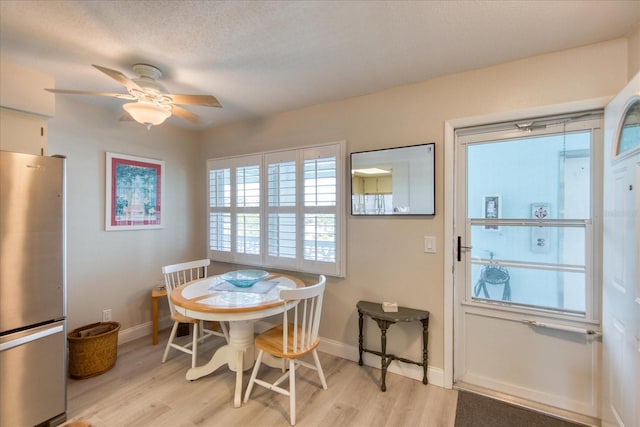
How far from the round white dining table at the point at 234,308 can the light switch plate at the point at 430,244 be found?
113 centimetres

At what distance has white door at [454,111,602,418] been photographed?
194 cm

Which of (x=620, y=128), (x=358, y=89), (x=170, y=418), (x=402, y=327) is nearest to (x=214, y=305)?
(x=170, y=418)

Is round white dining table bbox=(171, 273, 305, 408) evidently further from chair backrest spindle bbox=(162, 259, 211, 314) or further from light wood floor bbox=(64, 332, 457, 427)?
chair backrest spindle bbox=(162, 259, 211, 314)

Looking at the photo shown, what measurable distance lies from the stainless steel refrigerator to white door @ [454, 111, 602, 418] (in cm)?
281

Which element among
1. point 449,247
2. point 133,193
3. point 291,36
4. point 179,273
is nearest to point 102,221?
point 133,193

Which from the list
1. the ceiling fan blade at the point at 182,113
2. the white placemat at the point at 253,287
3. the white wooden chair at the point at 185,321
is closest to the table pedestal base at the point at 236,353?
the white wooden chair at the point at 185,321

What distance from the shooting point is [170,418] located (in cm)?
194

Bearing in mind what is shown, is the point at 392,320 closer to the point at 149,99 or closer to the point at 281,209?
the point at 281,209

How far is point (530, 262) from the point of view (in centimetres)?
211

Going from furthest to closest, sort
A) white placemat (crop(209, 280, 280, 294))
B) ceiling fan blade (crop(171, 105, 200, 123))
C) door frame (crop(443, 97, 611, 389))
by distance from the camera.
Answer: white placemat (crop(209, 280, 280, 294)), door frame (crop(443, 97, 611, 389)), ceiling fan blade (crop(171, 105, 200, 123))

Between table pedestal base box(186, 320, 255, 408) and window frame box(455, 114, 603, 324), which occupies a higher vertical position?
window frame box(455, 114, 603, 324)

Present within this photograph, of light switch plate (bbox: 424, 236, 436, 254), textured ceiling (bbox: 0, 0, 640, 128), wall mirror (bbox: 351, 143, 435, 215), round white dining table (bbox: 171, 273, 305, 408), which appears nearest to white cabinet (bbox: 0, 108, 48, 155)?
textured ceiling (bbox: 0, 0, 640, 128)

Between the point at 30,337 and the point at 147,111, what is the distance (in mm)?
1554

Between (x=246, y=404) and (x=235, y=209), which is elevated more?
(x=235, y=209)
